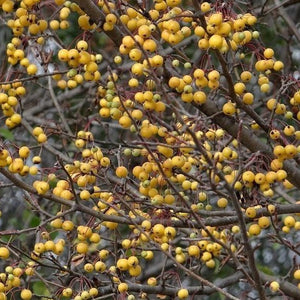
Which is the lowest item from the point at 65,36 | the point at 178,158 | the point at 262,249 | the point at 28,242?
the point at 262,249

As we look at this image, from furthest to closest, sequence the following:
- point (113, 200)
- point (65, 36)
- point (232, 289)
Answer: point (65, 36), point (232, 289), point (113, 200)

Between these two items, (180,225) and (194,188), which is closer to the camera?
(180,225)

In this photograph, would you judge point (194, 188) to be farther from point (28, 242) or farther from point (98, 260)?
point (28, 242)

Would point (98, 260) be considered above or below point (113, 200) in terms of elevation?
below

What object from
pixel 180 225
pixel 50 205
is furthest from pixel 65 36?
pixel 180 225

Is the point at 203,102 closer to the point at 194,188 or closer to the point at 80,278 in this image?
the point at 194,188

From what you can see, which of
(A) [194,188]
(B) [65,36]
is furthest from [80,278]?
(B) [65,36]

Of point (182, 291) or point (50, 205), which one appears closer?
point (182, 291)

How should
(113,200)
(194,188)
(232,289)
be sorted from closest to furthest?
(113,200)
(194,188)
(232,289)

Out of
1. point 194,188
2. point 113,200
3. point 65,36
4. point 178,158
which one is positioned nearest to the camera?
point 178,158
